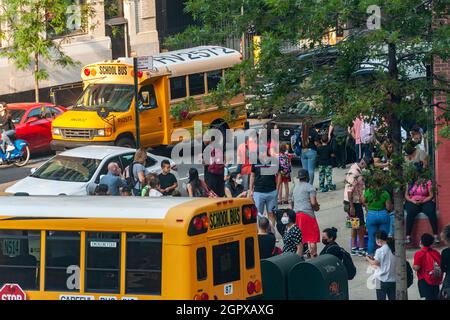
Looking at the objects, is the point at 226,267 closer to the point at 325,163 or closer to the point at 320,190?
the point at 325,163

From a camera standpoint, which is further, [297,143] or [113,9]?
[113,9]

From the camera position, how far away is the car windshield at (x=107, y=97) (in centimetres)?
2923

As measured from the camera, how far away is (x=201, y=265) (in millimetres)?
13867

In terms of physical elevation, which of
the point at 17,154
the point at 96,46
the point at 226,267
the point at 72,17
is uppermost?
the point at 72,17

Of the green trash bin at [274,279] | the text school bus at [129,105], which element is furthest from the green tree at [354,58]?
the text school bus at [129,105]

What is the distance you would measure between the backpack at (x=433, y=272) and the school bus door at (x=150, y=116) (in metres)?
14.3

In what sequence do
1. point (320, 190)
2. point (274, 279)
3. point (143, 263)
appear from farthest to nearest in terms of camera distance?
point (320, 190), point (274, 279), point (143, 263)

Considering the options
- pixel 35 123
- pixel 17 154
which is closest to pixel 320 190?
pixel 17 154

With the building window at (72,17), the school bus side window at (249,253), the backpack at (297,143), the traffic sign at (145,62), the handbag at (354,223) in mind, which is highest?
the building window at (72,17)

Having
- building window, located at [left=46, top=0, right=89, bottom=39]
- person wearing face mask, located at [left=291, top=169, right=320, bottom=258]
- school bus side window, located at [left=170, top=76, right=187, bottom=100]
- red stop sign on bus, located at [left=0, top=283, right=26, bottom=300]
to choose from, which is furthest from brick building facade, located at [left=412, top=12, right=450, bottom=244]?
building window, located at [left=46, top=0, right=89, bottom=39]

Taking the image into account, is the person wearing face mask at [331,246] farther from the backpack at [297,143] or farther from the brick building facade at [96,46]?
the brick building facade at [96,46]

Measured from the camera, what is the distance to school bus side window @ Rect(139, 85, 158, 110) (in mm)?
29219

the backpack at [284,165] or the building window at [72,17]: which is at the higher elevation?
the building window at [72,17]

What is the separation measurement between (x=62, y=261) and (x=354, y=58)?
4664 millimetres
